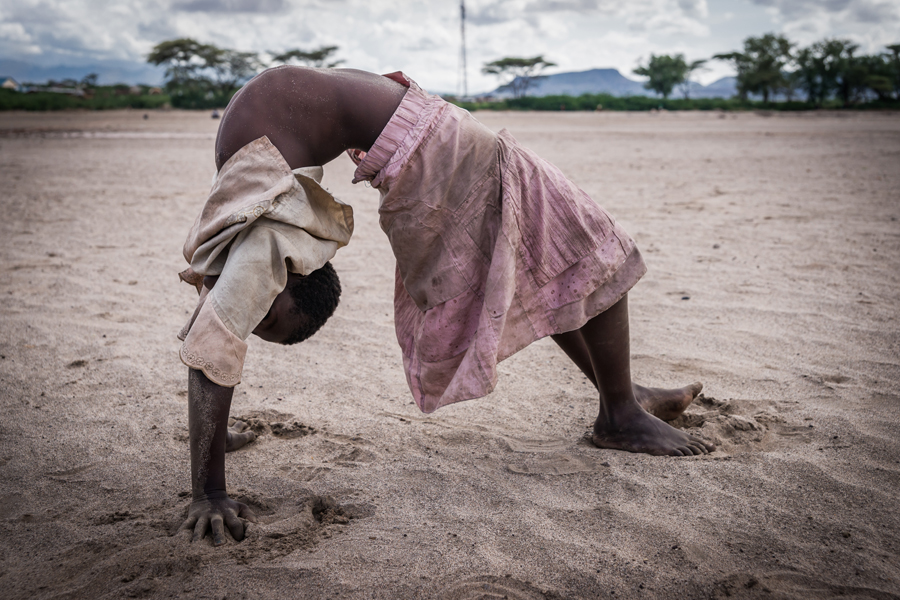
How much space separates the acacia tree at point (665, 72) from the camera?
160 ft

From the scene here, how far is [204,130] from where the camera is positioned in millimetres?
18234

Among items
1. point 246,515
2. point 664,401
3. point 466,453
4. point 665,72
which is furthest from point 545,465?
point 665,72

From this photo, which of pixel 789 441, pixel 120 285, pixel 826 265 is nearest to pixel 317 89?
pixel 789 441

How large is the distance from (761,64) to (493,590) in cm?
4600

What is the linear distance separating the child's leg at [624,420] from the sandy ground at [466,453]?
69mm

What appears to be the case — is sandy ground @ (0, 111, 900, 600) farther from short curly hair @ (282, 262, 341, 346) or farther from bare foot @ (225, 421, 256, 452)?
short curly hair @ (282, 262, 341, 346)

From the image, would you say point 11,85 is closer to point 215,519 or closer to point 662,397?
point 215,519

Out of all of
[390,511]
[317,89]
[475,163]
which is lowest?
[390,511]

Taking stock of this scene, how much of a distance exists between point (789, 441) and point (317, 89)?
193cm

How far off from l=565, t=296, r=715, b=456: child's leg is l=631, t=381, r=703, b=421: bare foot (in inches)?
5.1

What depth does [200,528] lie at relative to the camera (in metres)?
1.61

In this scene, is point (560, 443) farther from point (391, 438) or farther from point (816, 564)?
point (816, 564)

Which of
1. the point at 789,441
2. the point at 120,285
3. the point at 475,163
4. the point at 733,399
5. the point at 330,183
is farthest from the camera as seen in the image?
the point at 330,183

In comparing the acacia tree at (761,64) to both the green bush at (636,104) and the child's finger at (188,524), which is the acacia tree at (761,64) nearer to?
the green bush at (636,104)
